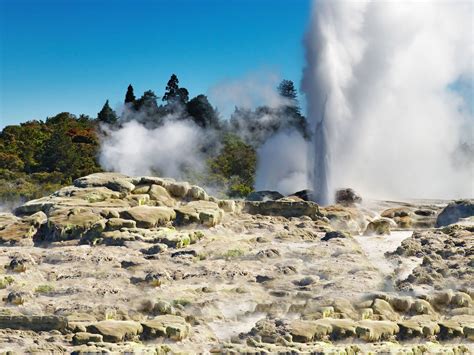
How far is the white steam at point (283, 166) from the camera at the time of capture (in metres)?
38.7

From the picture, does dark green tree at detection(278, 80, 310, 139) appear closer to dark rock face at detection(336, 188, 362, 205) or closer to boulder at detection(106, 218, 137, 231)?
dark rock face at detection(336, 188, 362, 205)

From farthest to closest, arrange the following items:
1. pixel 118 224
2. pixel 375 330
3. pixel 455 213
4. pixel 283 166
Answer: pixel 283 166
pixel 455 213
pixel 118 224
pixel 375 330

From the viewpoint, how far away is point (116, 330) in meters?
12.2

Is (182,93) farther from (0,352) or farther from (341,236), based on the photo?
(0,352)

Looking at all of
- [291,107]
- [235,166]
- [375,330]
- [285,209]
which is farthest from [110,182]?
[291,107]

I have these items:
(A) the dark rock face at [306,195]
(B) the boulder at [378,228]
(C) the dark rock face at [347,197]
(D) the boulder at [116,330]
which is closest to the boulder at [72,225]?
(D) the boulder at [116,330]

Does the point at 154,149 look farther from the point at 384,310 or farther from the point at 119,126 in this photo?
the point at 384,310

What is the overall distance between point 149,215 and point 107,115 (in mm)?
40045

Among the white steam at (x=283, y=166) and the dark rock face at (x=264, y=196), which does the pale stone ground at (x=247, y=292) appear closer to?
the dark rock face at (x=264, y=196)

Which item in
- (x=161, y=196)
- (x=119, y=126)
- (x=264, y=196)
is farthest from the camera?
(x=119, y=126)

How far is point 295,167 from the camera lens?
41.4 metres

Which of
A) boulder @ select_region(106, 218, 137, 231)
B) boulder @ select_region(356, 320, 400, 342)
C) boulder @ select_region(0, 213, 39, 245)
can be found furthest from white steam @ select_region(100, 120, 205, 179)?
boulder @ select_region(356, 320, 400, 342)

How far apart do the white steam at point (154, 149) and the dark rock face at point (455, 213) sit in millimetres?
24251

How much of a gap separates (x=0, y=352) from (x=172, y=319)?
324 centimetres
